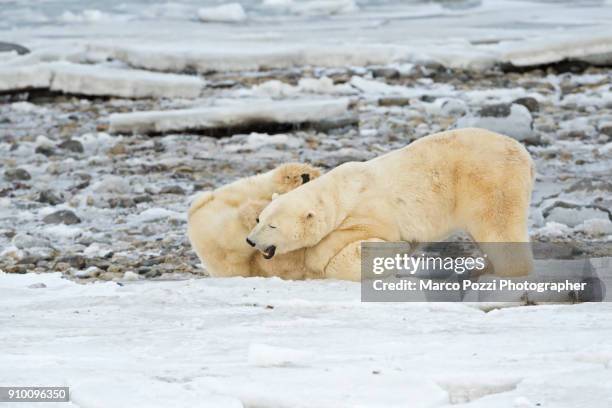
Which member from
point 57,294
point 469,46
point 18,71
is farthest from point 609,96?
point 57,294

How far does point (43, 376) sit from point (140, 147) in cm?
723

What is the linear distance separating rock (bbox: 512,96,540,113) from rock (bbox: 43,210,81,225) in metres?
5.19

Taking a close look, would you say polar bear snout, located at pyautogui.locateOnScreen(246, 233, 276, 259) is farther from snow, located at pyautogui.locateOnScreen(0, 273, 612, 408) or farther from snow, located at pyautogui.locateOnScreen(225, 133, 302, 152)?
snow, located at pyautogui.locateOnScreen(225, 133, 302, 152)

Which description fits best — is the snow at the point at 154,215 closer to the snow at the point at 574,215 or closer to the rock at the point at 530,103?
the snow at the point at 574,215

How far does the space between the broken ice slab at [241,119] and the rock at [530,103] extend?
1.76 m

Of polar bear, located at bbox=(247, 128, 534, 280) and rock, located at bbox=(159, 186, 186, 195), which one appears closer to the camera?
polar bear, located at bbox=(247, 128, 534, 280)

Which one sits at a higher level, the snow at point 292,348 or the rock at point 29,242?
the snow at point 292,348

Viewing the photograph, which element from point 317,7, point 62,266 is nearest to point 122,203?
point 62,266

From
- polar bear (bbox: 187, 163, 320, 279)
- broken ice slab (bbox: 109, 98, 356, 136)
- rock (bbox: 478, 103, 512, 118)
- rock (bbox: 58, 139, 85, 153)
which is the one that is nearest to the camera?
polar bear (bbox: 187, 163, 320, 279)

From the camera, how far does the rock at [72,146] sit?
34.9ft

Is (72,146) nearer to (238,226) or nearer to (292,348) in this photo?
(238,226)

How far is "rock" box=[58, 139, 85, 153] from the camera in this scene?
10633 mm

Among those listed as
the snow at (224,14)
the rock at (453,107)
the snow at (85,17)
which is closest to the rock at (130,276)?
the rock at (453,107)

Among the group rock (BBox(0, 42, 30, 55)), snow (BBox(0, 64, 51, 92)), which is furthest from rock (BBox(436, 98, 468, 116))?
rock (BBox(0, 42, 30, 55))
